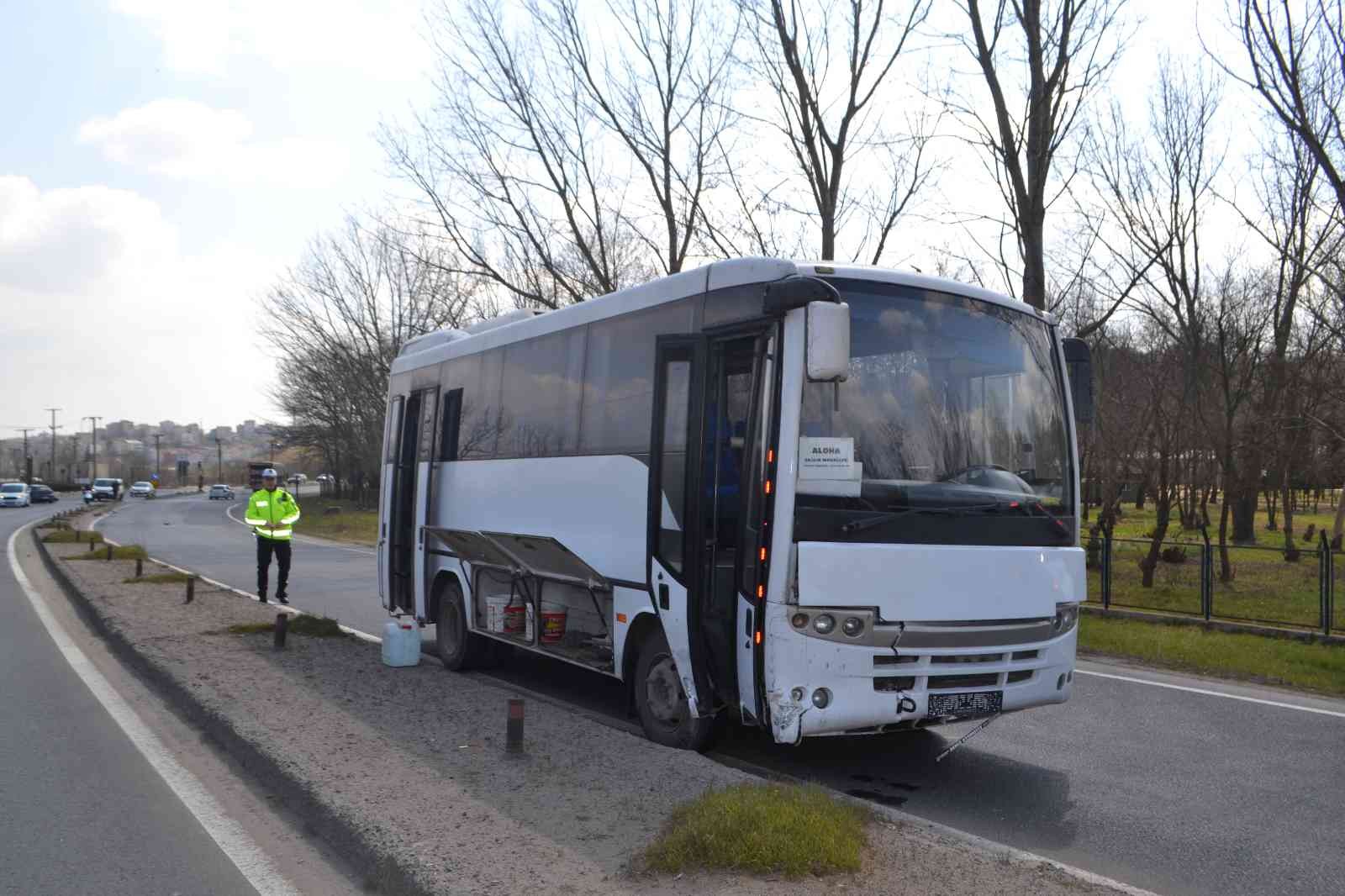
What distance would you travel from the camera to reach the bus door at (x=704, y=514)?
6.69 m

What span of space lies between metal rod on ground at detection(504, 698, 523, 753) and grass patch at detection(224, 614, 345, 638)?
19.1 ft

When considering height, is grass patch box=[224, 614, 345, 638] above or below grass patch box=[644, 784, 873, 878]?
below

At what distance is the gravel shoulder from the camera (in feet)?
15.4

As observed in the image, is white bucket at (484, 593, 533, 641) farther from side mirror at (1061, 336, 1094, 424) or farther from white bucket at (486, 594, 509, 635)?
side mirror at (1061, 336, 1094, 424)

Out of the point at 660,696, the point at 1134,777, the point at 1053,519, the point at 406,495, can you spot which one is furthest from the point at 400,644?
the point at 1134,777

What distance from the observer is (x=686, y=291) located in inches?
293

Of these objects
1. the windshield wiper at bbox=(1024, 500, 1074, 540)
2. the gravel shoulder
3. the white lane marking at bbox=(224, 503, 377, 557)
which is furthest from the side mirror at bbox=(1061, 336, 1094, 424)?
the white lane marking at bbox=(224, 503, 377, 557)

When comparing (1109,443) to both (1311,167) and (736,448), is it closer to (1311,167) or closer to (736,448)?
(1311,167)

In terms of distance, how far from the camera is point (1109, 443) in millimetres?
21297

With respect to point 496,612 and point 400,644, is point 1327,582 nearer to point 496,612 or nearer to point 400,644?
point 496,612

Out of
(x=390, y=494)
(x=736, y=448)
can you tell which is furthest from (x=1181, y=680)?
(x=390, y=494)

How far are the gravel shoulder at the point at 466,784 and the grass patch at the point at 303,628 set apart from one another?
146cm

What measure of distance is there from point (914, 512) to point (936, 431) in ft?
1.82

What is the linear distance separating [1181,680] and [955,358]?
18.9ft
